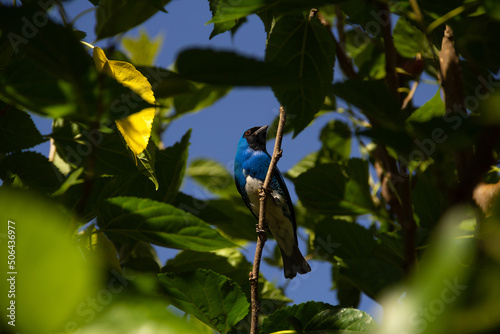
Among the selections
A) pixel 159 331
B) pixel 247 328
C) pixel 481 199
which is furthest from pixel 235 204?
pixel 159 331

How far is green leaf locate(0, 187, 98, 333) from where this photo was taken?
34 centimetres

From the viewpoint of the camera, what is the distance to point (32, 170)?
1883 millimetres

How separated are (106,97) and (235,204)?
2512 mm

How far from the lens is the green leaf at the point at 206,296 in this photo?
1381 millimetres

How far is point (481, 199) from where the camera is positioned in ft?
6.08

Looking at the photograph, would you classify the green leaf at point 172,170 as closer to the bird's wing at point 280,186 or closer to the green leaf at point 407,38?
the green leaf at point 407,38

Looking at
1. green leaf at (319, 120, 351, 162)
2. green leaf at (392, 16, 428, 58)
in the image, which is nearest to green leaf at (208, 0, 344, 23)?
green leaf at (392, 16, 428, 58)

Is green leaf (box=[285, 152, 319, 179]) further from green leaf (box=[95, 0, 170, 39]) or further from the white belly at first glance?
green leaf (box=[95, 0, 170, 39])

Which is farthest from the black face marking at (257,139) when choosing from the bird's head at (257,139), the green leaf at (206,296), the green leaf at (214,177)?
the green leaf at (206,296)

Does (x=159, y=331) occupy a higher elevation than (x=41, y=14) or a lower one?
lower

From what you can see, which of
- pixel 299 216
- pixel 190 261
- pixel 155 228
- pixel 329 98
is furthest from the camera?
pixel 299 216

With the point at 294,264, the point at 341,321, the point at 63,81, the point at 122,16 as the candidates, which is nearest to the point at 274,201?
the point at 294,264

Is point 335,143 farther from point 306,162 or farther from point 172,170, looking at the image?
point 172,170

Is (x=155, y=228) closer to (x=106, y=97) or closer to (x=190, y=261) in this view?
(x=190, y=261)
